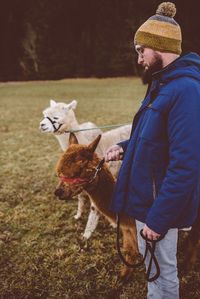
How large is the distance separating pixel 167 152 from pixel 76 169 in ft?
3.70

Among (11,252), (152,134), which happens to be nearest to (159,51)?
(152,134)

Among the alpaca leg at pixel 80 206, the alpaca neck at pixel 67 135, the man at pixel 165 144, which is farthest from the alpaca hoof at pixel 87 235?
the man at pixel 165 144

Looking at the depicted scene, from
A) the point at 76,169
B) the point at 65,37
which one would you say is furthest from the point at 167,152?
the point at 65,37

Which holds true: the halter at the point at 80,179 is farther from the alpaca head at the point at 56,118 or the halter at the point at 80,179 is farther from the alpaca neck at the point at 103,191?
the alpaca head at the point at 56,118

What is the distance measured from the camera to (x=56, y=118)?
203 inches

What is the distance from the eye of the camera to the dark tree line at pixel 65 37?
40.8 metres

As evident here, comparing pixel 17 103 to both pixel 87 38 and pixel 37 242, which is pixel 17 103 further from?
pixel 87 38

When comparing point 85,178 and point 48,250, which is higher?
point 85,178

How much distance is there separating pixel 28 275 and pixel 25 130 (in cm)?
752

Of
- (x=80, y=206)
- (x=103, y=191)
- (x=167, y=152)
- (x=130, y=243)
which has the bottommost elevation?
(x=80, y=206)

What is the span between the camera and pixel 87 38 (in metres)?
43.5

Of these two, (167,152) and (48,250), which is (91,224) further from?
(167,152)

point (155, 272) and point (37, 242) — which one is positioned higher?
point (155, 272)

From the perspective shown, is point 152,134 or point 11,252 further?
point 11,252
